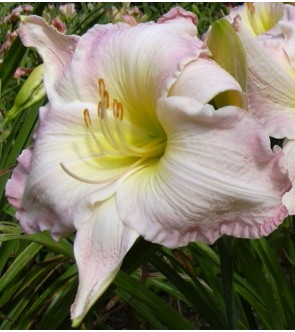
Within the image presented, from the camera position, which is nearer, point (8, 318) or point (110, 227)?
point (110, 227)

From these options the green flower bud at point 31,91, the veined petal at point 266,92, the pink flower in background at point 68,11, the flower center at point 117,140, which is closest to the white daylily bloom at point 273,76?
the veined petal at point 266,92

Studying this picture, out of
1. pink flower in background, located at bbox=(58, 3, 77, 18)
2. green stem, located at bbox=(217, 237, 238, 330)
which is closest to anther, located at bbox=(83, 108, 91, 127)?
green stem, located at bbox=(217, 237, 238, 330)

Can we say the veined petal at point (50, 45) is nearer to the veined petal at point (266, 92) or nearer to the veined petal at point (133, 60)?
the veined petal at point (133, 60)

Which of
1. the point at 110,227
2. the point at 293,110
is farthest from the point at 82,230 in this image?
the point at 293,110

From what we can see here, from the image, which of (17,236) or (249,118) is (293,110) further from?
(17,236)

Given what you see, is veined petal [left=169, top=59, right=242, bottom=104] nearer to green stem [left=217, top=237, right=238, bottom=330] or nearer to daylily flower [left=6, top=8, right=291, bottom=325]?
daylily flower [left=6, top=8, right=291, bottom=325]

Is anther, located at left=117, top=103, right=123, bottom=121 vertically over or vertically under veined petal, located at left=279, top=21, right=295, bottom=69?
under

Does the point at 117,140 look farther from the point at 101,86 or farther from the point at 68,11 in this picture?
the point at 68,11
